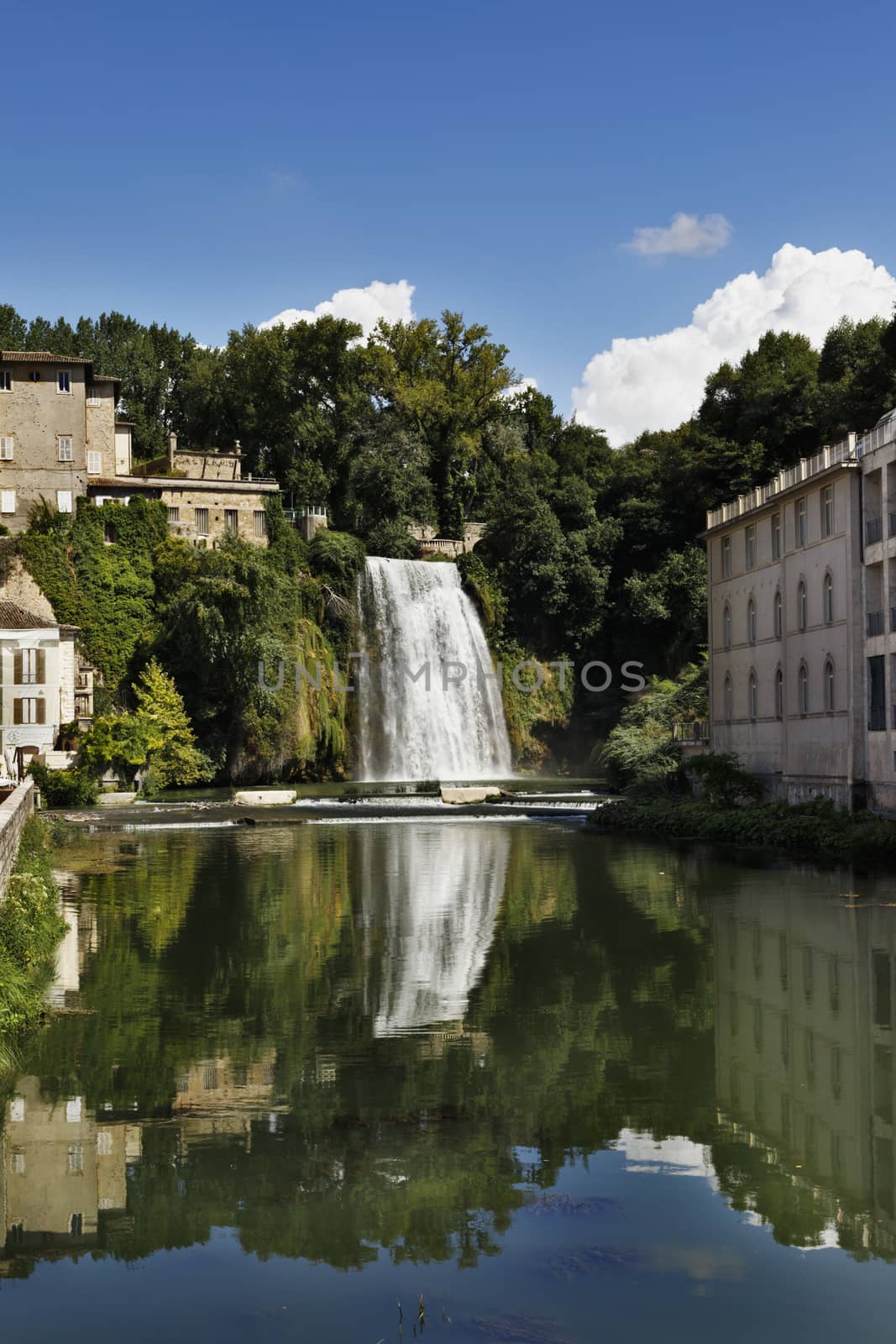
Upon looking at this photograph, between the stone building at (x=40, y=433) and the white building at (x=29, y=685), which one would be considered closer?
the white building at (x=29, y=685)

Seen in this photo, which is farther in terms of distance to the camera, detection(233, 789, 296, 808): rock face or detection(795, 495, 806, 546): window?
detection(233, 789, 296, 808): rock face

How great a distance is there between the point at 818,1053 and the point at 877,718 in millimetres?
19317

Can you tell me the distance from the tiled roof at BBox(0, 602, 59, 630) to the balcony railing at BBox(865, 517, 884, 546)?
90.8 ft

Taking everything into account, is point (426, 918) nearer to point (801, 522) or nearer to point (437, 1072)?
point (437, 1072)

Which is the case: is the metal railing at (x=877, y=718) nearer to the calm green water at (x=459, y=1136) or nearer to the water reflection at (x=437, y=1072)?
the water reflection at (x=437, y=1072)

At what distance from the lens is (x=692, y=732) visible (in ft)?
138

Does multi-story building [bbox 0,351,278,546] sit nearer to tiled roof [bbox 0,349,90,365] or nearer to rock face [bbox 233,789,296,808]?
tiled roof [bbox 0,349,90,365]

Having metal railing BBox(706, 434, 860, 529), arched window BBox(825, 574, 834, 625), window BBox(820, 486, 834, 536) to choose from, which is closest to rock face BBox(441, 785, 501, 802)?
metal railing BBox(706, 434, 860, 529)

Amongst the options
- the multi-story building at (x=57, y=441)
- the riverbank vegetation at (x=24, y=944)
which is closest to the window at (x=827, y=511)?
the riverbank vegetation at (x=24, y=944)

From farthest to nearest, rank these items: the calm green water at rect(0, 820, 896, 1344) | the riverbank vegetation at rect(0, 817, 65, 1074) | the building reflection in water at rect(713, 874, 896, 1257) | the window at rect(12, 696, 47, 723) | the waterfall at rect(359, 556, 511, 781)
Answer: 1. the waterfall at rect(359, 556, 511, 781)
2. the window at rect(12, 696, 47, 723)
3. the riverbank vegetation at rect(0, 817, 65, 1074)
4. the building reflection in water at rect(713, 874, 896, 1257)
5. the calm green water at rect(0, 820, 896, 1344)

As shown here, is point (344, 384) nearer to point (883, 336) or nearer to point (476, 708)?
point (476, 708)

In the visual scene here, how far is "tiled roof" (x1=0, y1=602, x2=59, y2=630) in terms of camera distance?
46219mm

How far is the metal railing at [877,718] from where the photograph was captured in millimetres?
29703

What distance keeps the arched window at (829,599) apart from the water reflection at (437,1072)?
12.4 metres
